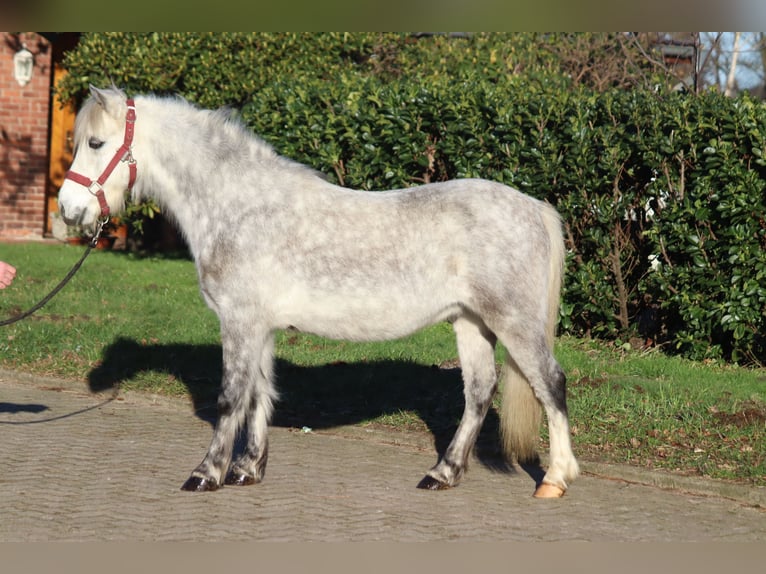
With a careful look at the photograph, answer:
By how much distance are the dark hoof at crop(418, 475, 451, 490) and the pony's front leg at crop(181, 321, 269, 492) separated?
A: 1.30 m

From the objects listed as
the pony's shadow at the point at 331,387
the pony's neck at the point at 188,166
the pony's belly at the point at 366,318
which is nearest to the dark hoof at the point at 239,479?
the pony's belly at the point at 366,318

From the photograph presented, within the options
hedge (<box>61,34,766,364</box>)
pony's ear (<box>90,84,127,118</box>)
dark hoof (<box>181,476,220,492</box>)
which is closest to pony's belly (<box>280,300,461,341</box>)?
dark hoof (<box>181,476,220,492</box>)

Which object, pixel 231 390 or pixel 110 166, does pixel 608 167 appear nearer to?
pixel 231 390

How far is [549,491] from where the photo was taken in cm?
632

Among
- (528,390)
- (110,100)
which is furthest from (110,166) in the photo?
(528,390)

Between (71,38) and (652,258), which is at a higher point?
(71,38)

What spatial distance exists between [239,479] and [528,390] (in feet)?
6.71


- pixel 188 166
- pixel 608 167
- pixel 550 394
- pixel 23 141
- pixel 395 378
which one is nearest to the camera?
pixel 550 394

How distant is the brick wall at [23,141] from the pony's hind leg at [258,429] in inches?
527

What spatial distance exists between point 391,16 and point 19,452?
4.22 m

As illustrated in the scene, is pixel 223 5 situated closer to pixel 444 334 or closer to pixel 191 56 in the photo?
pixel 444 334

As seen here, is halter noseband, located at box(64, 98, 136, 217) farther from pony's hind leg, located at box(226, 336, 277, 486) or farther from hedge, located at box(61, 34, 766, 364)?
hedge, located at box(61, 34, 766, 364)

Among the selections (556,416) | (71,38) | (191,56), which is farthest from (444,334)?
(71,38)

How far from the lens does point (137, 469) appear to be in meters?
6.87
